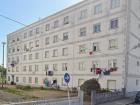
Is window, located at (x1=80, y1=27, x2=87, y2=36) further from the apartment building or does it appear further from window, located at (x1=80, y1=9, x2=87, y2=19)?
window, located at (x1=80, y1=9, x2=87, y2=19)

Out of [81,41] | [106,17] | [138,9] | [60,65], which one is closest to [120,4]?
[106,17]

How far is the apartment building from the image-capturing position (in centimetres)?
3256

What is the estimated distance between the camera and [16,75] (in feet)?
205

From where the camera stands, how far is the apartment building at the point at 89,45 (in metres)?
32.6

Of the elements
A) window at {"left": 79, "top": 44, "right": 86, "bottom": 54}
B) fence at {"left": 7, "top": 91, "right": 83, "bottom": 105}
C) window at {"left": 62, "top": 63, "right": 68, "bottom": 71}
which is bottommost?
fence at {"left": 7, "top": 91, "right": 83, "bottom": 105}

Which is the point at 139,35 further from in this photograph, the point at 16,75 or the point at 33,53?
the point at 16,75

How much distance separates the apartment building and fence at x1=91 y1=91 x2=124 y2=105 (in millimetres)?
4352

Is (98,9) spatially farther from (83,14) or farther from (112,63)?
(112,63)

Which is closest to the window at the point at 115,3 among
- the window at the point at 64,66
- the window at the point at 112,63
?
the window at the point at 112,63

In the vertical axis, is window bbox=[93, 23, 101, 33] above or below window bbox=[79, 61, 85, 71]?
above

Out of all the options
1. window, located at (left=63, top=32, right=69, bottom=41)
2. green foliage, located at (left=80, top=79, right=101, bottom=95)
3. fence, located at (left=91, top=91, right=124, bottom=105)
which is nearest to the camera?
fence, located at (left=91, top=91, right=124, bottom=105)

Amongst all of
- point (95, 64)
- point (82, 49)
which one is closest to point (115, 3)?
point (82, 49)

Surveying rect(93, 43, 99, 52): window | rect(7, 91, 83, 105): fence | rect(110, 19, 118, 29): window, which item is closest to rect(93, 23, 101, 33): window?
rect(93, 43, 99, 52): window

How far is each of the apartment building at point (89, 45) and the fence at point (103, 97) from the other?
4352 mm
